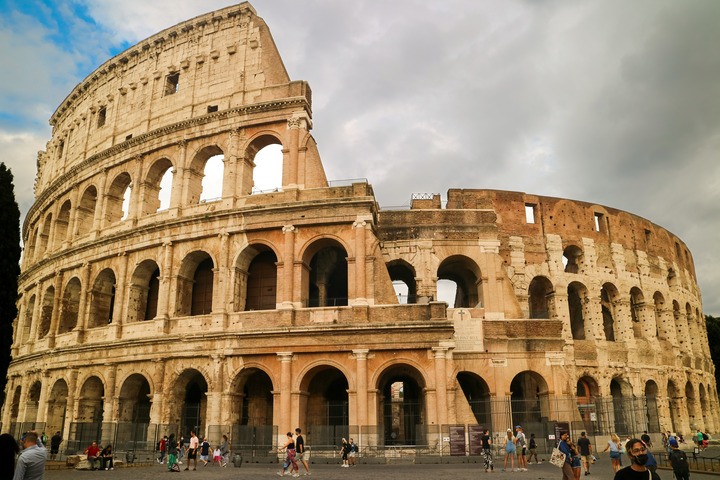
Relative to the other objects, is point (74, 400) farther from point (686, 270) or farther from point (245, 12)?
point (686, 270)

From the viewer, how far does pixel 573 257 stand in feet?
91.7

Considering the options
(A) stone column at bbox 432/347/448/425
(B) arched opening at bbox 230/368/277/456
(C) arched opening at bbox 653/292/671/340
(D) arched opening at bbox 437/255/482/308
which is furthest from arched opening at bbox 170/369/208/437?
(C) arched opening at bbox 653/292/671/340

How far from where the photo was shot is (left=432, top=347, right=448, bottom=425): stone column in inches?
699

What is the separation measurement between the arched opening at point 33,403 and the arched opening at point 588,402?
25.1 m

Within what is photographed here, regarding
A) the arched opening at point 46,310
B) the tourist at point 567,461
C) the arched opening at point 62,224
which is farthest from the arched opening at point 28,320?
the tourist at point 567,461

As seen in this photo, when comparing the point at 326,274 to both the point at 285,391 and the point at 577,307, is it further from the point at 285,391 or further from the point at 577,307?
the point at 577,307

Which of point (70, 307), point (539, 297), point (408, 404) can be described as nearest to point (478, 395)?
point (408, 404)

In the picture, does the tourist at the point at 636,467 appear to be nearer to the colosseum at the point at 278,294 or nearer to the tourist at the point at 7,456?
the tourist at the point at 7,456

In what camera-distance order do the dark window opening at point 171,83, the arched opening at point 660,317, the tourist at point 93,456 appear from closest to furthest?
the tourist at point 93,456, the dark window opening at point 171,83, the arched opening at point 660,317

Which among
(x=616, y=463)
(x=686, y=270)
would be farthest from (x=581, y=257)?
(x=616, y=463)

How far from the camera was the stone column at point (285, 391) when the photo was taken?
18391 mm

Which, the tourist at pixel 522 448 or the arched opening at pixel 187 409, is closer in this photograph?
the tourist at pixel 522 448

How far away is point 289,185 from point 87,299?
11023 mm

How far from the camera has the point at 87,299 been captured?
24.3 m
